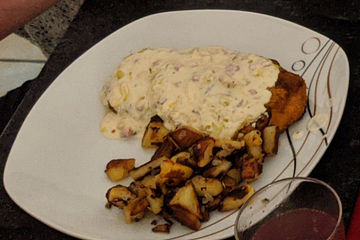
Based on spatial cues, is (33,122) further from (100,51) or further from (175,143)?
(175,143)

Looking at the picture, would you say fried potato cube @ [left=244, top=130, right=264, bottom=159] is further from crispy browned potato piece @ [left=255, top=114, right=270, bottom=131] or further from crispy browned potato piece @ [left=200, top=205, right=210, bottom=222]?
crispy browned potato piece @ [left=200, top=205, right=210, bottom=222]

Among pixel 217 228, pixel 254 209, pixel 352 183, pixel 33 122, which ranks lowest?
pixel 33 122

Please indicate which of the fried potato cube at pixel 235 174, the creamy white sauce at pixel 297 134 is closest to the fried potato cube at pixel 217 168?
the fried potato cube at pixel 235 174

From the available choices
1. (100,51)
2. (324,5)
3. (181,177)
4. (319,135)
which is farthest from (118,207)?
(324,5)

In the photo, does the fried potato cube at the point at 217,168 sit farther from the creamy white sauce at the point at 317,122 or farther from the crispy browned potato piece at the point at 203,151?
the creamy white sauce at the point at 317,122

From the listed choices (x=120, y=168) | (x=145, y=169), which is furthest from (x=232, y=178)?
(x=120, y=168)

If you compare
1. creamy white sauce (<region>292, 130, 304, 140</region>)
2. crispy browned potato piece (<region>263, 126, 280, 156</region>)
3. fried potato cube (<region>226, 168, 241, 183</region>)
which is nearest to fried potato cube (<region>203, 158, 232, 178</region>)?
fried potato cube (<region>226, 168, 241, 183</region>)
